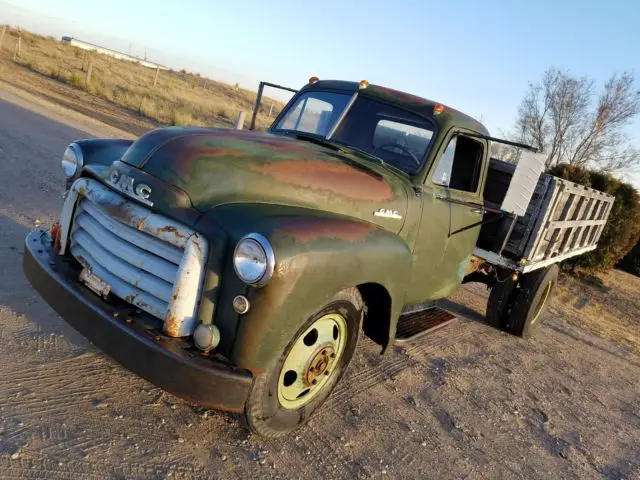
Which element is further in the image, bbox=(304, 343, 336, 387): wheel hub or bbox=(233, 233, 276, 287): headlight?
bbox=(304, 343, 336, 387): wheel hub

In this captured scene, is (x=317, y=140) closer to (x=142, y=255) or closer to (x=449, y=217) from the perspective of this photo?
(x=449, y=217)

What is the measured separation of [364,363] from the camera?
4.33 metres

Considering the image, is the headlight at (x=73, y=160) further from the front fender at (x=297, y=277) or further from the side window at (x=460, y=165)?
the side window at (x=460, y=165)

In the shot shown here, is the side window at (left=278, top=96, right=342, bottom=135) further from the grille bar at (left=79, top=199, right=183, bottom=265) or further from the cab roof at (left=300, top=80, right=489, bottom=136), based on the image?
the grille bar at (left=79, top=199, right=183, bottom=265)

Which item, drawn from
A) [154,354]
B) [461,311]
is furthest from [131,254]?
[461,311]

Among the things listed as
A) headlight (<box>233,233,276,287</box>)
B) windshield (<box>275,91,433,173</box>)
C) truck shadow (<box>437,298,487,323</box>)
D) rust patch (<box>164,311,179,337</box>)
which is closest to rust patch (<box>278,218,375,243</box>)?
headlight (<box>233,233,276,287</box>)

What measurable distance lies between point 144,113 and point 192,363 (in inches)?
792

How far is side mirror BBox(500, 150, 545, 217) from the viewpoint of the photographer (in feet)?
12.7

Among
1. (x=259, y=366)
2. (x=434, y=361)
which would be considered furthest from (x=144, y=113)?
(x=259, y=366)

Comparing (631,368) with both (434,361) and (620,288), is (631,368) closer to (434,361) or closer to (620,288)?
(434,361)

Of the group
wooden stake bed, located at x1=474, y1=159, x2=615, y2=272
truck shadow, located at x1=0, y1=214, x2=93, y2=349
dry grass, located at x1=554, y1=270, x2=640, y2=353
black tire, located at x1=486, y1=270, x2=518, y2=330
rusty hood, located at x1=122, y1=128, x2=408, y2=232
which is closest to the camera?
rusty hood, located at x1=122, y1=128, x2=408, y2=232

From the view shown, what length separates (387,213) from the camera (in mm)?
3510

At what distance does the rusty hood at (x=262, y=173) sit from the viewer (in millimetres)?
2791

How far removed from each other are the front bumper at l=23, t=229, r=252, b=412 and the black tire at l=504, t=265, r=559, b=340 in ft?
14.2
